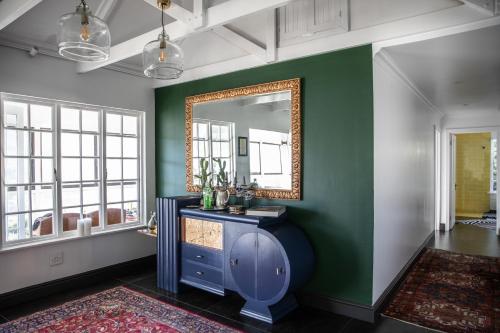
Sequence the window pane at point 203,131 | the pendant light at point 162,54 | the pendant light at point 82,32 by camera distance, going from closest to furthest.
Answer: the pendant light at point 82,32 → the pendant light at point 162,54 → the window pane at point 203,131

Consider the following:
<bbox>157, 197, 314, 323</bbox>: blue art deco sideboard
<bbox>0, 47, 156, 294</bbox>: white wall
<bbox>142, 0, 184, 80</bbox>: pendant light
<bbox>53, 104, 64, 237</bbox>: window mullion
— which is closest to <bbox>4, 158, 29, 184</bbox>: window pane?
<bbox>53, 104, 64, 237</bbox>: window mullion

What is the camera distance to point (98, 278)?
4.59m

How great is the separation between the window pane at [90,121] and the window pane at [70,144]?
0.58 ft

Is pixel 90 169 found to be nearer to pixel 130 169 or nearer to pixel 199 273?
pixel 130 169

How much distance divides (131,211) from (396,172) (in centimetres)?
373

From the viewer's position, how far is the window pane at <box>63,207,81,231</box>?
441 cm

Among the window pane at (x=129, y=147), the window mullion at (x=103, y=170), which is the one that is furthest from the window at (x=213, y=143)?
the window mullion at (x=103, y=170)

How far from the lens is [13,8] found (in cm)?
281

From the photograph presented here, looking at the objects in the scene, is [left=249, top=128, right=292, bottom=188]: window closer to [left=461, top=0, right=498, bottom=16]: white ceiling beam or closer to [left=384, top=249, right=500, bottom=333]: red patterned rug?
[left=384, top=249, right=500, bottom=333]: red patterned rug

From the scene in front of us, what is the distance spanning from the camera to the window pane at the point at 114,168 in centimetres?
484

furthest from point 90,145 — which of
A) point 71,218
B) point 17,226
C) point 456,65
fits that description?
point 456,65

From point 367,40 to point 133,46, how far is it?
2.43 m

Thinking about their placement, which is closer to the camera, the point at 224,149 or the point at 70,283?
the point at 70,283

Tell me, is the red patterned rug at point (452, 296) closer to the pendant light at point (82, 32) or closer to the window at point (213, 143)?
the window at point (213, 143)
